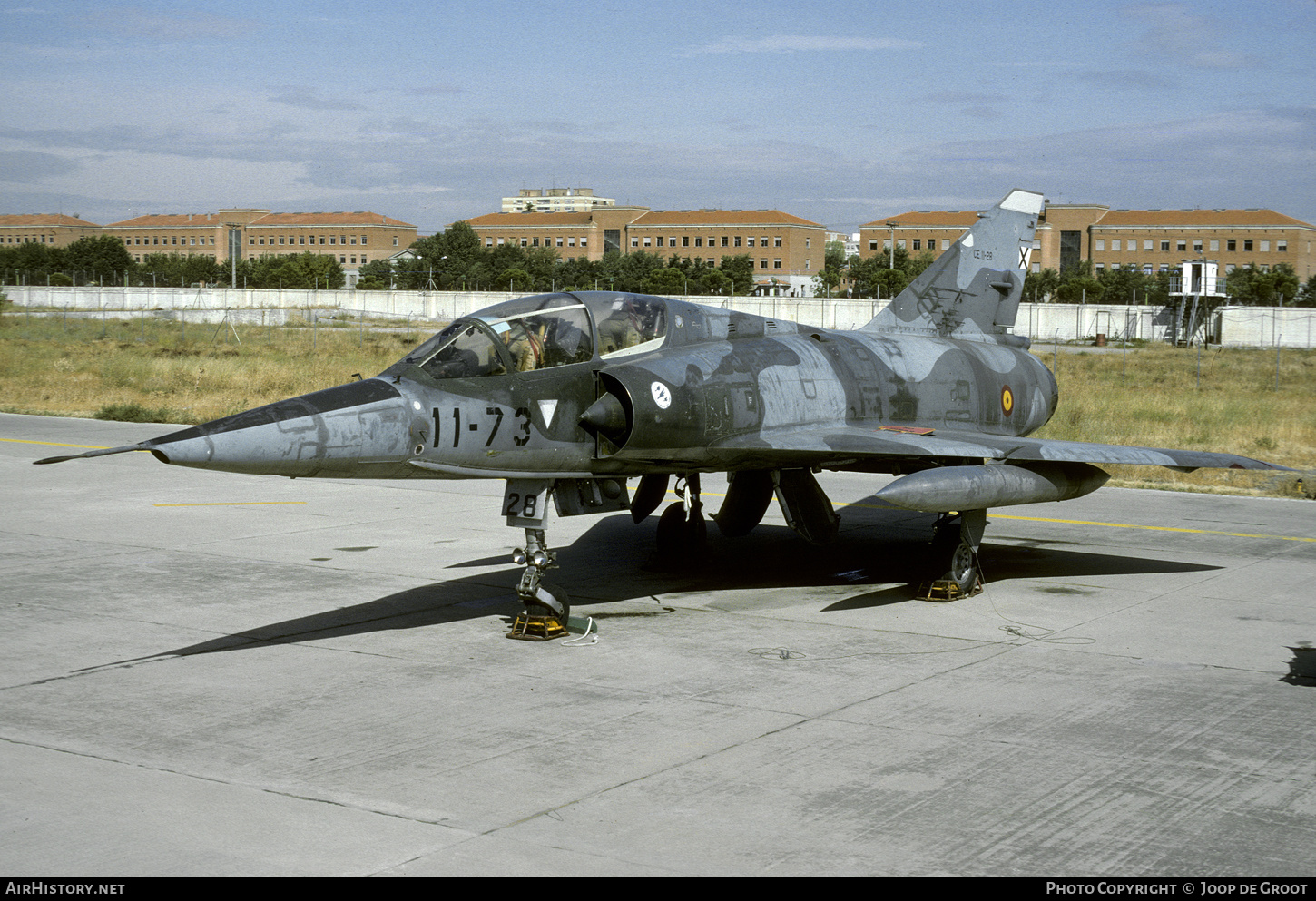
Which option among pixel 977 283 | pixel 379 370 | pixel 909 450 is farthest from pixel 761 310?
pixel 909 450

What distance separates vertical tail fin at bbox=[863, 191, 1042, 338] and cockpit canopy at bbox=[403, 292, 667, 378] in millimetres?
4961

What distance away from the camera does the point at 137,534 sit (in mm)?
15125

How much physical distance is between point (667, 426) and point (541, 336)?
1.33 meters

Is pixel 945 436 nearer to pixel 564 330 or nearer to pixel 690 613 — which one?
pixel 690 613

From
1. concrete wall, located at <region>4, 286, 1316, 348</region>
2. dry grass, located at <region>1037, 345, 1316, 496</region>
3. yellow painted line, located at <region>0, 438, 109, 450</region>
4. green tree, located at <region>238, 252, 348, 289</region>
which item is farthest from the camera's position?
green tree, located at <region>238, 252, 348, 289</region>

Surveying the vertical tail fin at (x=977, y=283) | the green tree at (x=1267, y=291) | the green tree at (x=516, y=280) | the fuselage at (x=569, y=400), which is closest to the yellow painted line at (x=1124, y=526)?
the vertical tail fin at (x=977, y=283)

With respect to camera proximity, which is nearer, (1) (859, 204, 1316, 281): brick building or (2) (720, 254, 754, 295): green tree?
(2) (720, 254, 754, 295): green tree

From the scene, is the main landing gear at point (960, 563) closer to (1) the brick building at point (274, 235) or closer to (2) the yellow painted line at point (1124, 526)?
(2) the yellow painted line at point (1124, 526)

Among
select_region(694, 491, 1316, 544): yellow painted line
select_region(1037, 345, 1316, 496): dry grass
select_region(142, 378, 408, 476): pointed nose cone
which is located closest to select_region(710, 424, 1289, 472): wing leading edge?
select_region(694, 491, 1316, 544): yellow painted line

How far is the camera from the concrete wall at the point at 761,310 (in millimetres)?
83000

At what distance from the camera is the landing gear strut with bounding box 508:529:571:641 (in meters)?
10.2

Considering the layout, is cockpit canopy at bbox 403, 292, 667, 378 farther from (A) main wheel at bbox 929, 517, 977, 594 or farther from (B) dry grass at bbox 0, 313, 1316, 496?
(B) dry grass at bbox 0, 313, 1316, 496

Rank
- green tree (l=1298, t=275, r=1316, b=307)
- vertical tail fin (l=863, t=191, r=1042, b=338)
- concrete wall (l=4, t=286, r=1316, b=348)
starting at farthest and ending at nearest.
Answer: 1. green tree (l=1298, t=275, r=1316, b=307)
2. concrete wall (l=4, t=286, r=1316, b=348)
3. vertical tail fin (l=863, t=191, r=1042, b=338)
